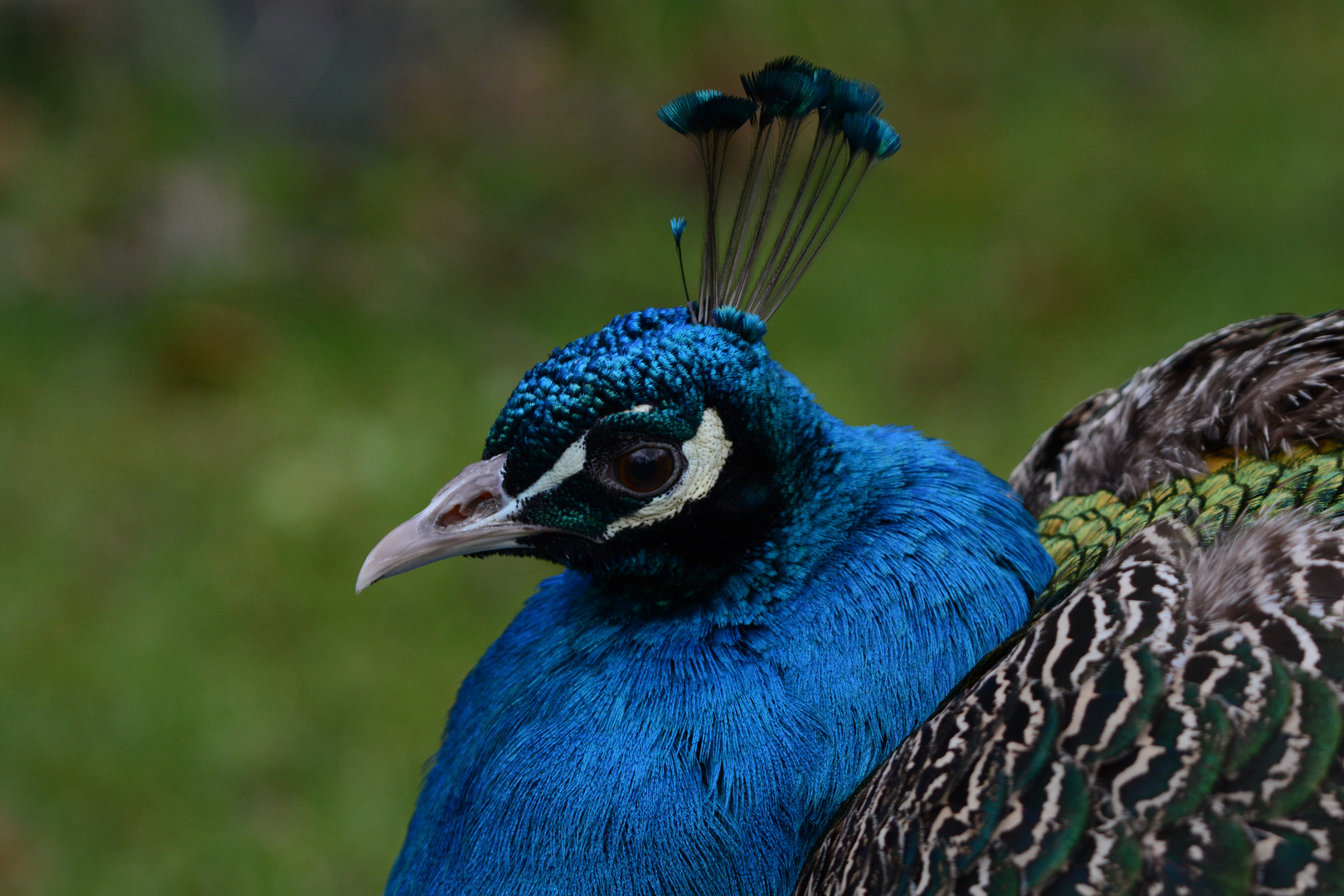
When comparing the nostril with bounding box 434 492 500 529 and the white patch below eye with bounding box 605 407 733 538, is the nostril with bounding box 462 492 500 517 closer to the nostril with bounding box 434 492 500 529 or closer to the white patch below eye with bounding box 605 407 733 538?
the nostril with bounding box 434 492 500 529

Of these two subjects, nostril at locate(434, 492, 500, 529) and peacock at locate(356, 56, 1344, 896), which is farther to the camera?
nostril at locate(434, 492, 500, 529)

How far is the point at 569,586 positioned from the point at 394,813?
1198 mm

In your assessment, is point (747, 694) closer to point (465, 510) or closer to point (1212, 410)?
point (465, 510)

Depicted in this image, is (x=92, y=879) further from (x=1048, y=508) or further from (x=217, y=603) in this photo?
(x=1048, y=508)

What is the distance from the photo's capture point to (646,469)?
1.34 metres

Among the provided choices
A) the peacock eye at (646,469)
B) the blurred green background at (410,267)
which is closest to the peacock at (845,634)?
the peacock eye at (646,469)

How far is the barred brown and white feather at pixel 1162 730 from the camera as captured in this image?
105 centimetres

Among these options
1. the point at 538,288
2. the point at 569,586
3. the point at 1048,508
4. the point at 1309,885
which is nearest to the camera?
the point at 1309,885

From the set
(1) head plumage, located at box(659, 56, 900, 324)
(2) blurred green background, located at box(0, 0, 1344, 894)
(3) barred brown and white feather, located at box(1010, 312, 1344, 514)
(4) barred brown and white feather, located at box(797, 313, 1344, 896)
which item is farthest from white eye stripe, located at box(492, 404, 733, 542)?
(2) blurred green background, located at box(0, 0, 1344, 894)

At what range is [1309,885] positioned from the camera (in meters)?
1.02

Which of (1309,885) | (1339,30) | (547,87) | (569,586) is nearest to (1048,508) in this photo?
(569,586)

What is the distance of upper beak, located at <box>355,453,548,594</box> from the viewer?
138 centimetres

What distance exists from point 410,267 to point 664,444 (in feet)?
8.27

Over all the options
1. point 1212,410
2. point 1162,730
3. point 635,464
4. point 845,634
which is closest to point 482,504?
point 635,464
